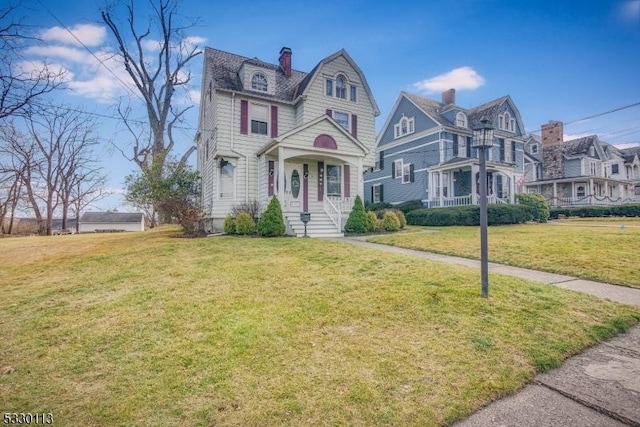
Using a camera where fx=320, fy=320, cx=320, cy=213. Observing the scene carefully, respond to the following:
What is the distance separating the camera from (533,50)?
738cm

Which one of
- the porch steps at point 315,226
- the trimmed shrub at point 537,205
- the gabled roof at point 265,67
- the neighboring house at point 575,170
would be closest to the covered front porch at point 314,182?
the porch steps at point 315,226

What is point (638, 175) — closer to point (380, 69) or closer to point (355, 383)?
point (380, 69)

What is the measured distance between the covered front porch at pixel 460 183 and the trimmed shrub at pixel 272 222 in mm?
14406

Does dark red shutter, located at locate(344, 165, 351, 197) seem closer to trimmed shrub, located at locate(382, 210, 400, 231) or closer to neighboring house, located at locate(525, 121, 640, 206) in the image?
trimmed shrub, located at locate(382, 210, 400, 231)

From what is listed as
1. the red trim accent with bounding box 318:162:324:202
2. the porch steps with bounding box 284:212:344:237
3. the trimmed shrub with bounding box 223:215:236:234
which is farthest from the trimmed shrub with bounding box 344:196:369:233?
the trimmed shrub with bounding box 223:215:236:234

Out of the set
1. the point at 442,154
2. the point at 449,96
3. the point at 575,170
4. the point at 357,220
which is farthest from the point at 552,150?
the point at 357,220

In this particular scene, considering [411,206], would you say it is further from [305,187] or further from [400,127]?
[305,187]

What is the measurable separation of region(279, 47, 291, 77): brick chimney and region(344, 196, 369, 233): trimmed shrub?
864 centimetres

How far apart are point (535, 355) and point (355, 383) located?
184 cm

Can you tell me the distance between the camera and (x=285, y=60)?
17.3m

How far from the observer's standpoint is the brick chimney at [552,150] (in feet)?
105

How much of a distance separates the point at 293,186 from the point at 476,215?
9804 millimetres

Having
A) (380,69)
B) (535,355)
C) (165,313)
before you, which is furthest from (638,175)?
(165,313)

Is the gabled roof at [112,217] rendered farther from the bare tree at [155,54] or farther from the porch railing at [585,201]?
the porch railing at [585,201]
